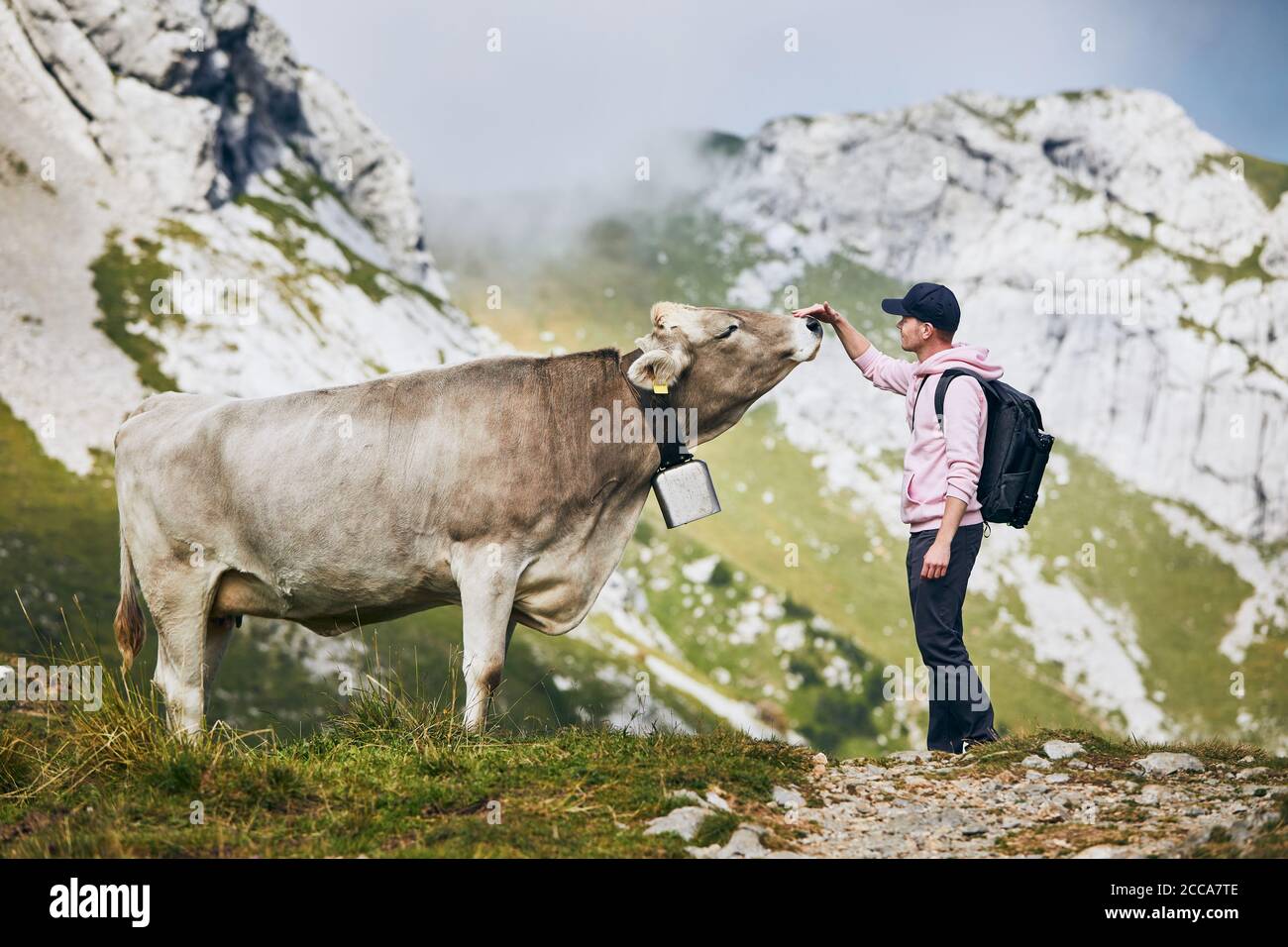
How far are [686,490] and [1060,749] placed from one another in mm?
4174

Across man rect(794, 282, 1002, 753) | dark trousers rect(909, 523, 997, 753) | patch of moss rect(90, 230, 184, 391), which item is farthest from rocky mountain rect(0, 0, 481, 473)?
dark trousers rect(909, 523, 997, 753)

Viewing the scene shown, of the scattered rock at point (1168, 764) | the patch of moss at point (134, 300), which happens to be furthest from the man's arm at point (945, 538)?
the patch of moss at point (134, 300)

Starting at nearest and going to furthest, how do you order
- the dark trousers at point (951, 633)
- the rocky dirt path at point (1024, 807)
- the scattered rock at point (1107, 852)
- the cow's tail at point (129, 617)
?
the scattered rock at point (1107, 852)
the rocky dirt path at point (1024, 807)
the dark trousers at point (951, 633)
the cow's tail at point (129, 617)

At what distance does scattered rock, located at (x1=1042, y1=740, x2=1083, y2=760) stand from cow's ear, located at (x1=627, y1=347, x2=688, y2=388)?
16.0 feet

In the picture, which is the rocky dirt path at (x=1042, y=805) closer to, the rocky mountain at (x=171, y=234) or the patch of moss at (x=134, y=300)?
the rocky mountain at (x=171, y=234)

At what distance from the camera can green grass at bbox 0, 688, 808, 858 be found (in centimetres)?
705

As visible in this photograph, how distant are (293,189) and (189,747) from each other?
559 ft

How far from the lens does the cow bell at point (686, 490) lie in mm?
10789

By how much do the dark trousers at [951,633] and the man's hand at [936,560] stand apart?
200 millimetres

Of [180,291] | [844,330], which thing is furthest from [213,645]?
[180,291]

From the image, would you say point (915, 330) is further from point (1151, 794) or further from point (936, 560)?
point (1151, 794)

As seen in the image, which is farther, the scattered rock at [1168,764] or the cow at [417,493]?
the cow at [417,493]

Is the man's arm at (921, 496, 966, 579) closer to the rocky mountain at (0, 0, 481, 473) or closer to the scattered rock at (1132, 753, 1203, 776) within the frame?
the scattered rock at (1132, 753, 1203, 776)

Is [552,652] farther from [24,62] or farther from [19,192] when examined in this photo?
[24,62]
